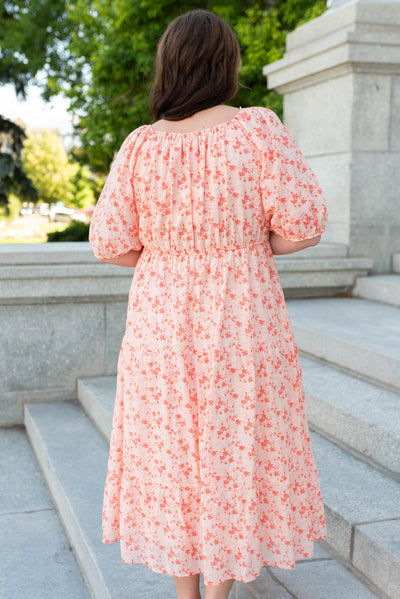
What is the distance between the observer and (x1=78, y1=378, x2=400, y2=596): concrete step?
2.60 metres

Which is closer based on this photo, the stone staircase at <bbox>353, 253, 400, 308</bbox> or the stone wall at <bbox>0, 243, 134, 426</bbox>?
the stone wall at <bbox>0, 243, 134, 426</bbox>

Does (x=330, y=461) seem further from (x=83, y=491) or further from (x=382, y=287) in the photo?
(x=382, y=287)

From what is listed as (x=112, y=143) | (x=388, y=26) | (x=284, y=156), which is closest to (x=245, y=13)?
(x=112, y=143)

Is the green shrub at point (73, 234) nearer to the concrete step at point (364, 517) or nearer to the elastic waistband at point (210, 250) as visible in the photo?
the concrete step at point (364, 517)

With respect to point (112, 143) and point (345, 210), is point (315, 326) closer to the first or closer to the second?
point (345, 210)

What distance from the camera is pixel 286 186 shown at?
208 cm

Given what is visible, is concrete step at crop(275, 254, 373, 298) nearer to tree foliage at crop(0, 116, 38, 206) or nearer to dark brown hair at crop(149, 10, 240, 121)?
dark brown hair at crop(149, 10, 240, 121)

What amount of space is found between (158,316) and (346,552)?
1185 mm

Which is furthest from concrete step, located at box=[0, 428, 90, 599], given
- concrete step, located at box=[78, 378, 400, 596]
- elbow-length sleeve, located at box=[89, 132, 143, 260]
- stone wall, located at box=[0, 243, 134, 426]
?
elbow-length sleeve, located at box=[89, 132, 143, 260]

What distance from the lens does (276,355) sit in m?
2.19

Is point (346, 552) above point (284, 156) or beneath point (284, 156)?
beneath

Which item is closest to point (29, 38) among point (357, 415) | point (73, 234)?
point (73, 234)

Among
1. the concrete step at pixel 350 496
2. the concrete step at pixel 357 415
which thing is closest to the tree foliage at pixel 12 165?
the concrete step at pixel 357 415

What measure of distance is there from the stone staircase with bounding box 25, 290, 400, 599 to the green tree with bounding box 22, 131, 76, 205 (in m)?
Result: 73.9
